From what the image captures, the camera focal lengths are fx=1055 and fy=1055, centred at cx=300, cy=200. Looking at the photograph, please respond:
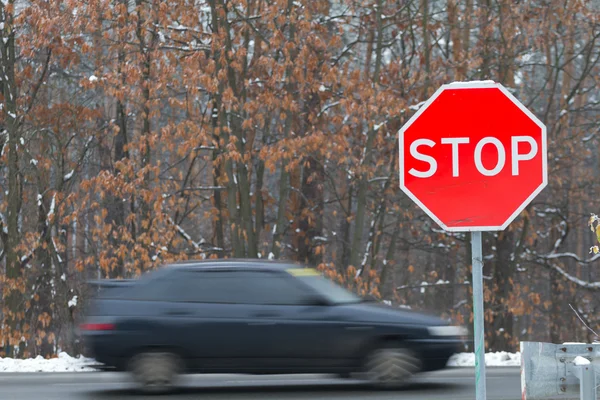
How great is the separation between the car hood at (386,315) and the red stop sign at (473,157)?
6436 millimetres

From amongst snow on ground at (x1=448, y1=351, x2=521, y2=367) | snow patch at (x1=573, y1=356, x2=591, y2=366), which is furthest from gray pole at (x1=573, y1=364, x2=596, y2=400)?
snow on ground at (x1=448, y1=351, x2=521, y2=367)

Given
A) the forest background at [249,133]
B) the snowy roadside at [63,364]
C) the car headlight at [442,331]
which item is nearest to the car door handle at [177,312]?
the car headlight at [442,331]

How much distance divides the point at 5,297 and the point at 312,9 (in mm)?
9044

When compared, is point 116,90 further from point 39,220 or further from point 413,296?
point 413,296

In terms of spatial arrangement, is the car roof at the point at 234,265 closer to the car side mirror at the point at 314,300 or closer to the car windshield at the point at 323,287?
the car windshield at the point at 323,287

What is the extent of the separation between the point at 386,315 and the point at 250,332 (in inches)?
58.7

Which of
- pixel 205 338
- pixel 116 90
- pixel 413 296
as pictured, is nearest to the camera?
pixel 205 338

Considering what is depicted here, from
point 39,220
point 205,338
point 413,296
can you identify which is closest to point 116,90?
point 39,220

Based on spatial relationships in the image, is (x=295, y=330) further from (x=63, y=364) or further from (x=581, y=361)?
(x=581, y=361)

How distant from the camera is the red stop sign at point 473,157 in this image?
4.95m

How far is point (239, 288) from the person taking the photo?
11453 millimetres

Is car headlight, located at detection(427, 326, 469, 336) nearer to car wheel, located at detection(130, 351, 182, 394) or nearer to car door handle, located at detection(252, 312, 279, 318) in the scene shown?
car door handle, located at detection(252, 312, 279, 318)

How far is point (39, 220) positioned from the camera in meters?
23.6

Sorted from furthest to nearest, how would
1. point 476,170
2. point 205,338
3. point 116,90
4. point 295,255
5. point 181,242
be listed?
point 295,255 < point 181,242 < point 116,90 < point 205,338 < point 476,170
